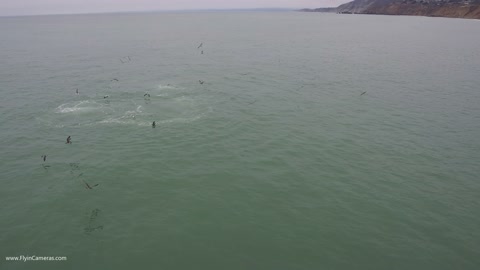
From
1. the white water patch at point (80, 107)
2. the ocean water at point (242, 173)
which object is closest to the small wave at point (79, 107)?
the white water patch at point (80, 107)

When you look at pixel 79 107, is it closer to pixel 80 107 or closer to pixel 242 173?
pixel 80 107

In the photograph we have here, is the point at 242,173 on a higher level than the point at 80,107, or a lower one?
lower

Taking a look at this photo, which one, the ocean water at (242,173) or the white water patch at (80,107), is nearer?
the ocean water at (242,173)

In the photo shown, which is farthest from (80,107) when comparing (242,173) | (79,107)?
(242,173)

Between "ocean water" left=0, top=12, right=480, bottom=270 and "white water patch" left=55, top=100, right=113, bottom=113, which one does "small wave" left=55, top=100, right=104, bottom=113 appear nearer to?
"white water patch" left=55, top=100, right=113, bottom=113

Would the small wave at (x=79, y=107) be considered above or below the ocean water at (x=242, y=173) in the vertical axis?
above

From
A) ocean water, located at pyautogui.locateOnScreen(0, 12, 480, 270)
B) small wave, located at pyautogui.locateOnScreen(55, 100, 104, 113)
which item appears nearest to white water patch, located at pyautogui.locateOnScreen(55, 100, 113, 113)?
small wave, located at pyautogui.locateOnScreen(55, 100, 104, 113)

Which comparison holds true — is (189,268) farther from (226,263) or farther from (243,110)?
(243,110)

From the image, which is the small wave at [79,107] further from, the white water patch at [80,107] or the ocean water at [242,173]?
the ocean water at [242,173]
